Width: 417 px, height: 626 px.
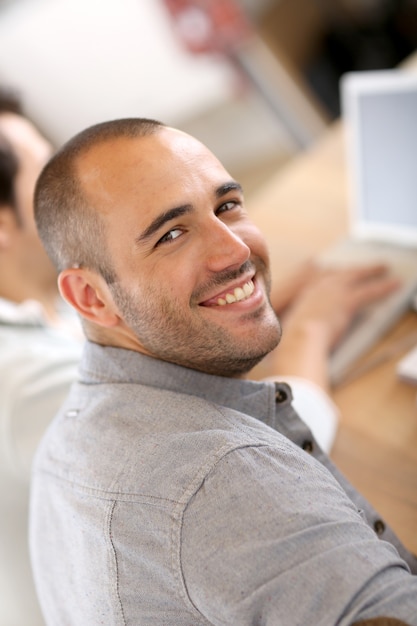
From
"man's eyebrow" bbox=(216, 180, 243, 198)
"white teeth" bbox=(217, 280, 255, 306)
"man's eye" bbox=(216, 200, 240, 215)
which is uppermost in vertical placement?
"man's eyebrow" bbox=(216, 180, 243, 198)

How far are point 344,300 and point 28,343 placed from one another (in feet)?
1.91

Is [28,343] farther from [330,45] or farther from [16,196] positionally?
[330,45]

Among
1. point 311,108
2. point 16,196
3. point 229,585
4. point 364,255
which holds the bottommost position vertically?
point 311,108

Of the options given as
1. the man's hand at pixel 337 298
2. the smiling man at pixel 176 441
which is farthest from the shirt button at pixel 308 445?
the man's hand at pixel 337 298

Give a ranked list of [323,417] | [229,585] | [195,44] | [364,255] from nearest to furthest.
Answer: [229,585] → [323,417] → [364,255] → [195,44]

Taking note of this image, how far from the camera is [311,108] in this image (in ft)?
10.9

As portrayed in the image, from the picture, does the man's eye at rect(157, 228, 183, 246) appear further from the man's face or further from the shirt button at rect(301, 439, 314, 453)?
the shirt button at rect(301, 439, 314, 453)

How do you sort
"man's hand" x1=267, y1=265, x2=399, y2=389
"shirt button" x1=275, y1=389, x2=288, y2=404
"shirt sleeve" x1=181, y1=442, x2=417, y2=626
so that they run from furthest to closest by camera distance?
"man's hand" x1=267, y1=265, x2=399, y2=389 → "shirt button" x1=275, y1=389, x2=288, y2=404 → "shirt sleeve" x1=181, y1=442, x2=417, y2=626

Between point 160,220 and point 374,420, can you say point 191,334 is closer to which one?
point 160,220

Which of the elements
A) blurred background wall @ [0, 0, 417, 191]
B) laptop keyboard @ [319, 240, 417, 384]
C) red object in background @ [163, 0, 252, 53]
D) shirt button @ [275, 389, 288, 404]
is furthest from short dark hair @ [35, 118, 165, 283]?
red object in background @ [163, 0, 252, 53]

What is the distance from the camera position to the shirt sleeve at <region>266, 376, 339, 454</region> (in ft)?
3.27

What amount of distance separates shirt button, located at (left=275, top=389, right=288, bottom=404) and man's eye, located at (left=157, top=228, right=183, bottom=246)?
9.7 inches

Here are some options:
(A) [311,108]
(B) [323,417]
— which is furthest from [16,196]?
(A) [311,108]

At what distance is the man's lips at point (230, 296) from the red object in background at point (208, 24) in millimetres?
2521
